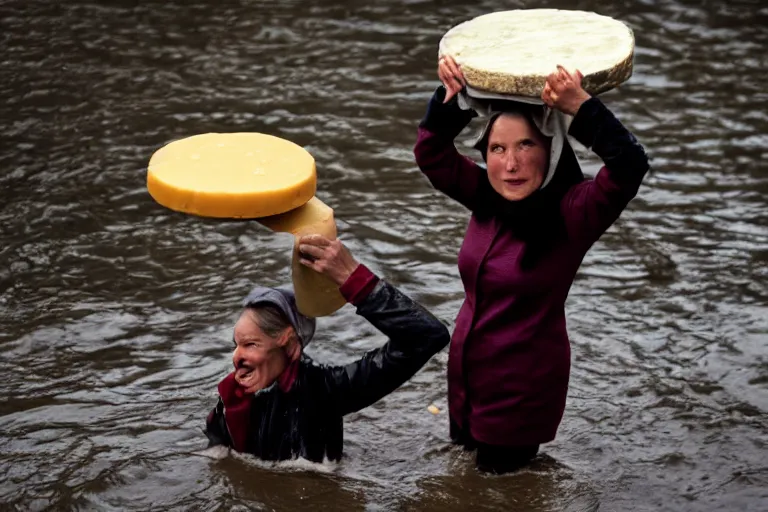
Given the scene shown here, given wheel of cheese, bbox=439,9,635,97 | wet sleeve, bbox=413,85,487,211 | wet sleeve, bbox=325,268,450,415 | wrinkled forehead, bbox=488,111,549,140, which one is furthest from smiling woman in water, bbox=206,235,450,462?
wheel of cheese, bbox=439,9,635,97

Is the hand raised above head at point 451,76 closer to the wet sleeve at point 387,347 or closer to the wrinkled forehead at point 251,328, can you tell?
the wet sleeve at point 387,347

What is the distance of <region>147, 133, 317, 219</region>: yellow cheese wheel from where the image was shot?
12.6ft

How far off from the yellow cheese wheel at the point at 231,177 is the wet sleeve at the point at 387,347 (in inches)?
15.6

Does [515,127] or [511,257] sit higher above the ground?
[515,127]

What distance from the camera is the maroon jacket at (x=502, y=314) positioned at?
4258 mm

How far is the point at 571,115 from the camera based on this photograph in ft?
12.8

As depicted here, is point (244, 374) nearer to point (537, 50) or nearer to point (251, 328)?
point (251, 328)

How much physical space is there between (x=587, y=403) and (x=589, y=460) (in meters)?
0.54

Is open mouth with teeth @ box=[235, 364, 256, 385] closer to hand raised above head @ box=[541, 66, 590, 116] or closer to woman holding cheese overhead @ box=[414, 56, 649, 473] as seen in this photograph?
woman holding cheese overhead @ box=[414, 56, 649, 473]

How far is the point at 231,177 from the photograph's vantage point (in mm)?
3938

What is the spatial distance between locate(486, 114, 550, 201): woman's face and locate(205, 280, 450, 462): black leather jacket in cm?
54

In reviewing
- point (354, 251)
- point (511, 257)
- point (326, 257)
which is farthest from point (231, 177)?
point (354, 251)

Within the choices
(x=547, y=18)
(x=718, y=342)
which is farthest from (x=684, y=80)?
(x=547, y=18)

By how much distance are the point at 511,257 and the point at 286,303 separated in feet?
2.77
